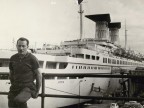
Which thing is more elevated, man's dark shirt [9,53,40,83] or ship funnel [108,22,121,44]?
ship funnel [108,22,121,44]

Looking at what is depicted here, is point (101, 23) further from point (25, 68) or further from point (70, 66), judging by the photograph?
point (25, 68)

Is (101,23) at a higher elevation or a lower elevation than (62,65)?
higher

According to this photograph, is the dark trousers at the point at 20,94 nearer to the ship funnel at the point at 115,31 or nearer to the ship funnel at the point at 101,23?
the ship funnel at the point at 101,23

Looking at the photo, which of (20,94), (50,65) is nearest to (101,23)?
(50,65)

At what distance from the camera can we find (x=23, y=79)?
318 centimetres

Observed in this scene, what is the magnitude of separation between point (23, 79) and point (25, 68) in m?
0.14

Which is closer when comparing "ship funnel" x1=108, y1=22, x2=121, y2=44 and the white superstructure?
the white superstructure

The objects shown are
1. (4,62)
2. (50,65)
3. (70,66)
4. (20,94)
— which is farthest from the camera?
(70,66)

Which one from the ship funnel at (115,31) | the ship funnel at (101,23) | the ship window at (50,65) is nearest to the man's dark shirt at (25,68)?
the ship window at (50,65)

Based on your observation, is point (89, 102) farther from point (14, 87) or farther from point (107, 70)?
point (14, 87)

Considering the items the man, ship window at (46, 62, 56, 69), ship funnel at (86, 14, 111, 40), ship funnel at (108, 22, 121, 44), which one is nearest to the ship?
ship window at (46, 62, 56, 69)

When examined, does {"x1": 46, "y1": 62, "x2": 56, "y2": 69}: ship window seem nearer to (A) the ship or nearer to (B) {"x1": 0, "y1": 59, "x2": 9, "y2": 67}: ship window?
(A) the ship

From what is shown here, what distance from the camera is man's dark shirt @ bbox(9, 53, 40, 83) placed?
3.19 metres

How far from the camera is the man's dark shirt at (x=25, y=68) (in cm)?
319
